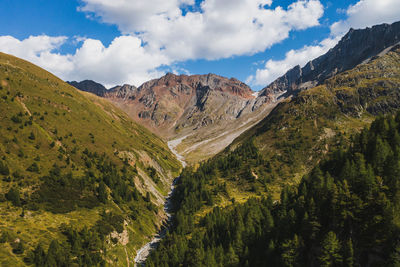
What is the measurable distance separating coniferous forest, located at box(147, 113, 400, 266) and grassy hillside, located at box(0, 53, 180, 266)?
26.0m

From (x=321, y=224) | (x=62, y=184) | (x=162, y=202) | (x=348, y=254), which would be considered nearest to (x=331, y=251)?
(x=348, y=254)

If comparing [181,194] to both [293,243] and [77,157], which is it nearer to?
[77,157]

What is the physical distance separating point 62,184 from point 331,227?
108 metres

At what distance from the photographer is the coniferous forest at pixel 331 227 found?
5212cm

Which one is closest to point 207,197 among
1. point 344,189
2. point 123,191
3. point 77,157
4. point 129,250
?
point 123,191

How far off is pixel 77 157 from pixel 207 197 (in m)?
84.6

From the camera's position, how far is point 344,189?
60.3 metres

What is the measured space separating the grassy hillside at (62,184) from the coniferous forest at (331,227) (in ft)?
85.3

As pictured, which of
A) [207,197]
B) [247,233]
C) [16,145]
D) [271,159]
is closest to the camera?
[247,233]

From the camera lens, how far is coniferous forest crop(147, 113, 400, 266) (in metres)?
52.1

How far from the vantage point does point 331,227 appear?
59781mm

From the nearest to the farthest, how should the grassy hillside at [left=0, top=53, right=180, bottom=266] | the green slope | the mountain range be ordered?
the green slope
the mountain range
the grassy hillside at [left=0, top=53, right=180, bottom=266]

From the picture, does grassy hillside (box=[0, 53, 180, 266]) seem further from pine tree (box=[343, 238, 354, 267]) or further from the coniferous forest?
pine tree (box=[343, 238, 354, 267])

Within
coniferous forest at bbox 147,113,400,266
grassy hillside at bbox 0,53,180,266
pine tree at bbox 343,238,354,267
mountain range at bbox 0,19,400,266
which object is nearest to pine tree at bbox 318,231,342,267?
coniferous forest at bbox 147,113,400,266
